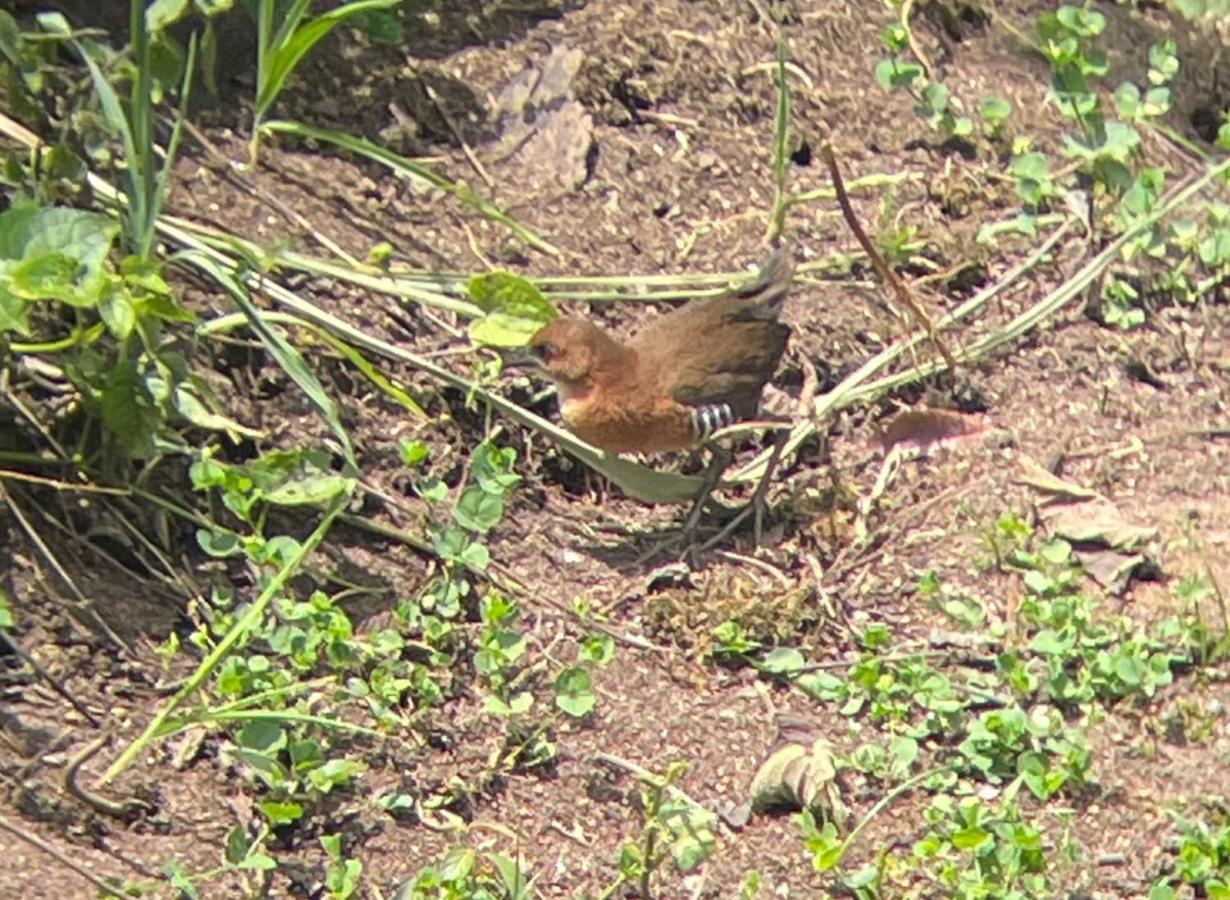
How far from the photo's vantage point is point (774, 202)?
5230mm

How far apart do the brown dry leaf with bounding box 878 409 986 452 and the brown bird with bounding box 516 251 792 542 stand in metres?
0.30

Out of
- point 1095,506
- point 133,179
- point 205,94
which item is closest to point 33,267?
point 133,179

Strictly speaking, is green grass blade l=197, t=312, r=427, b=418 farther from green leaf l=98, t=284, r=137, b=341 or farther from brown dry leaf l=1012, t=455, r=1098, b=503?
brown dry leaf l=1012, t=455, r=1098, b=503

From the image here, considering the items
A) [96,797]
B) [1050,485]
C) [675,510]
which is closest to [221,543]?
[96,797]

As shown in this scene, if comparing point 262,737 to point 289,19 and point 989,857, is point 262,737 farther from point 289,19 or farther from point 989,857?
point 289,19

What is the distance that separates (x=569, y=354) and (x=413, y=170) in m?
0.56

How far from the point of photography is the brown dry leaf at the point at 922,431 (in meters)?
4.77

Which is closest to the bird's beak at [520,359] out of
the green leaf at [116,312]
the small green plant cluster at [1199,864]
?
the green leaf at [116,312]

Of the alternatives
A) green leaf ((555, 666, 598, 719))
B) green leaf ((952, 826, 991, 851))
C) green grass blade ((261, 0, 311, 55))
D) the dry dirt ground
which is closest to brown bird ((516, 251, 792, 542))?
the dry dirt ground

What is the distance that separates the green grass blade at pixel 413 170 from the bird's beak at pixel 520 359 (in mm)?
334

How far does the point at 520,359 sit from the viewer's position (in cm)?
456

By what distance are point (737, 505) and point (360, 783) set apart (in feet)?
3.90

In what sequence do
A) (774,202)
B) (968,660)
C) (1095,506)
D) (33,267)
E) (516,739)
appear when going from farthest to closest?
(774,202) → (1095,506) → (968,660) → (516,739) → (33,267)

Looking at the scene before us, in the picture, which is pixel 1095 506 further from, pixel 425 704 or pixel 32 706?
pixel 32 706
